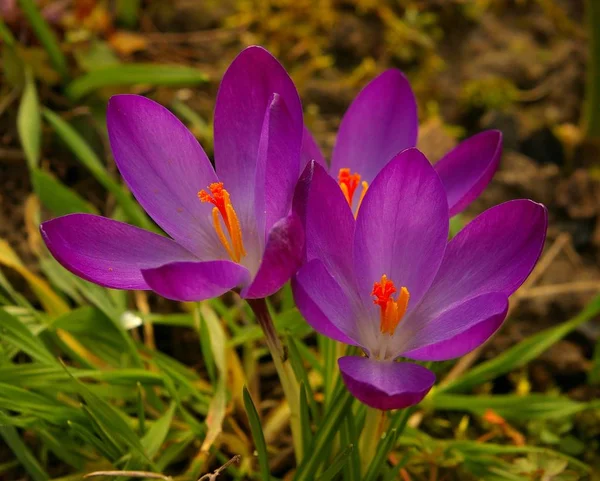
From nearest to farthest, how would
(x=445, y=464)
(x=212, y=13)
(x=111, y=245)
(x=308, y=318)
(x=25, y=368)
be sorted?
(x=308, y=318), (x=111, y=245), (x=25, y=368), (x=445, y=464), (x=212, y=13)

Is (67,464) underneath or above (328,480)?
underneath

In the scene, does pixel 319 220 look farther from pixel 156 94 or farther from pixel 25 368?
pixel 156 94

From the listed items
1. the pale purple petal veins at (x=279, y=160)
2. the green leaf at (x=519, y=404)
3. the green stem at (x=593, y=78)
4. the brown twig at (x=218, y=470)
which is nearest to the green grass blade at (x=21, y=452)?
the brown twig at (x=218, y=470)

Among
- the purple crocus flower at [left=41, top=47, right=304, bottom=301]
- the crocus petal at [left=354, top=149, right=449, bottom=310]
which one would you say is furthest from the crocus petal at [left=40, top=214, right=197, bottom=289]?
the crocus petal at [left=354, top=149, right=449, bottom=310]

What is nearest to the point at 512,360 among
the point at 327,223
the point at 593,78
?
the point at 327,223

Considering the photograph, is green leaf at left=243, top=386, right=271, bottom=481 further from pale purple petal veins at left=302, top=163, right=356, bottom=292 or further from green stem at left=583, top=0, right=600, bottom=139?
green stem at left=583, top=0, right=600, bottom=139

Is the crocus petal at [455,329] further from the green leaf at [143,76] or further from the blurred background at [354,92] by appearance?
the green leaf at [143,76]

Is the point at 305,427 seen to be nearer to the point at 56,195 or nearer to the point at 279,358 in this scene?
the point at 279,358

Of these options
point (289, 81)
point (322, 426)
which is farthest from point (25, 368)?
point (289, 81)
